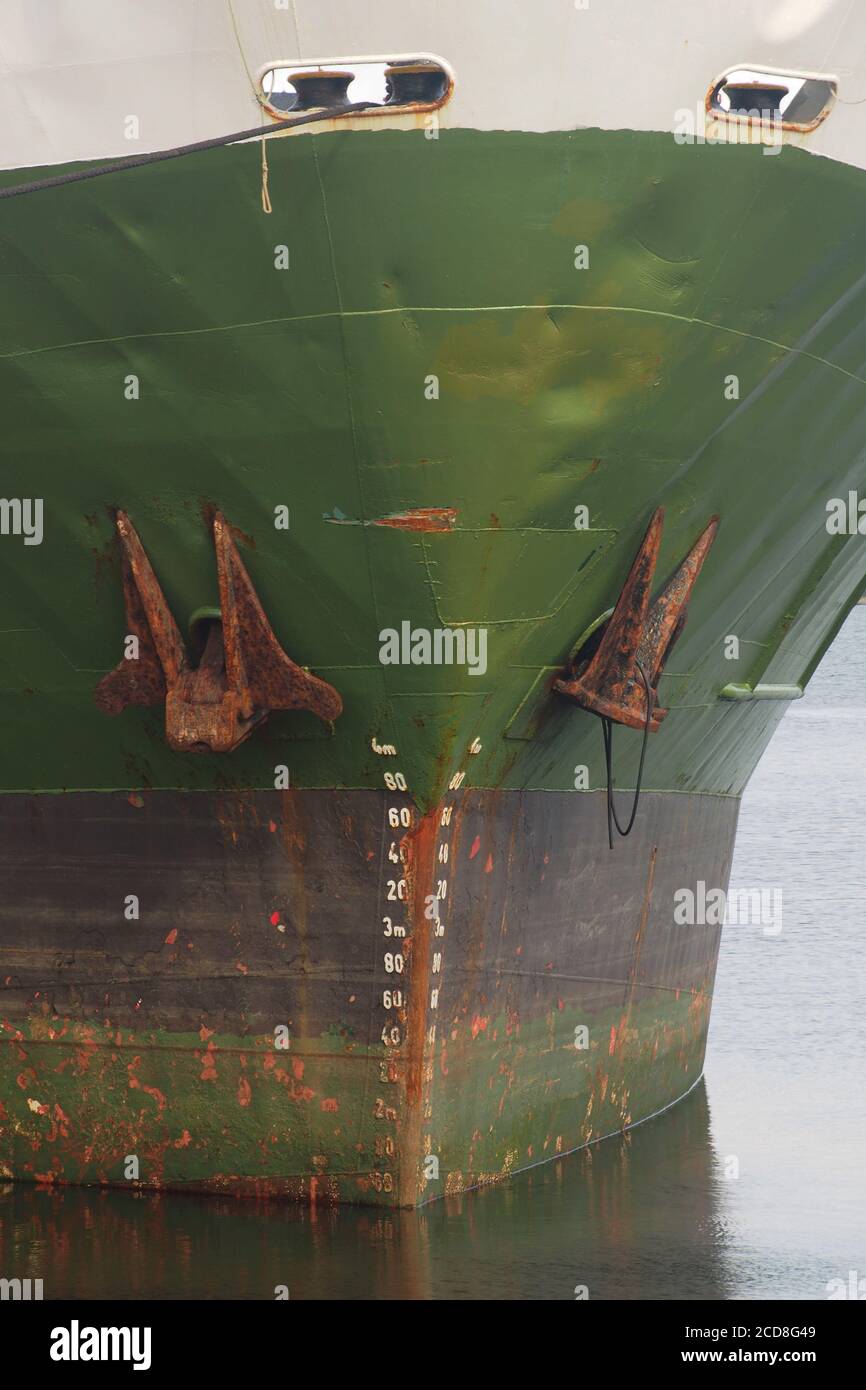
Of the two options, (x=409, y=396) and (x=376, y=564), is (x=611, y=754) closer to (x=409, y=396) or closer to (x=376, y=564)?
(x=376, y=564)

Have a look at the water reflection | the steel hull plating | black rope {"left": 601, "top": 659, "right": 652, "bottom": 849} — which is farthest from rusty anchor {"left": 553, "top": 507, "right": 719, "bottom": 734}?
the water reflection

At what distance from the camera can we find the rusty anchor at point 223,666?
24.5ft

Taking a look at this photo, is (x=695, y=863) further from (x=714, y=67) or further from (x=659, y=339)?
(x=714, y=67)

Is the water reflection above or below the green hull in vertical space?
below

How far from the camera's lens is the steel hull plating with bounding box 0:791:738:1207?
316 inches

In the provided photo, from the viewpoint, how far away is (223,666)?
7.60m

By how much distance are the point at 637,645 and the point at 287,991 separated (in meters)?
2.14

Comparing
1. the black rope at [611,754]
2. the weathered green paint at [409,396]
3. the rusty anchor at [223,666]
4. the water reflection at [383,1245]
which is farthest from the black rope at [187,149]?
the water reflection at [383,1245]

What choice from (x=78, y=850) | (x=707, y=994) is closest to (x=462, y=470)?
(x=78, y=850)

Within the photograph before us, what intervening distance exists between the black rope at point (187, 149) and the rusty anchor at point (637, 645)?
7.35 ft

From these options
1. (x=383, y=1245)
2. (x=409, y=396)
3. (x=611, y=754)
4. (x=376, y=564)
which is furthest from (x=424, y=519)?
(x=383, y=1245)

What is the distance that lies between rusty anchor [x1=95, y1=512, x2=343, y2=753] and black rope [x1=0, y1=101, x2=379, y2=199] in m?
1.45

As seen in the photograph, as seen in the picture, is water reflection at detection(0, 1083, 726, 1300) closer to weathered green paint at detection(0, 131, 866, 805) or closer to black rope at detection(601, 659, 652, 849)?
black rope at detection(601, 659, 652, 849)

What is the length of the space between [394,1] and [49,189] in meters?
1.41
